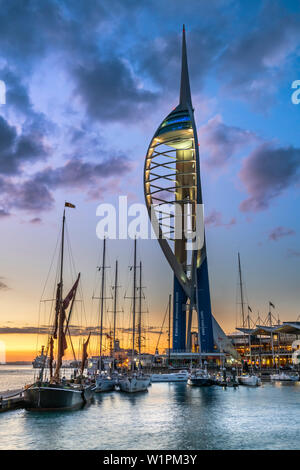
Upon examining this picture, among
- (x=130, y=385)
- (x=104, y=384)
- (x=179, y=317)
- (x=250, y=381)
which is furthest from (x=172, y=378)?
(x=179, y=317)

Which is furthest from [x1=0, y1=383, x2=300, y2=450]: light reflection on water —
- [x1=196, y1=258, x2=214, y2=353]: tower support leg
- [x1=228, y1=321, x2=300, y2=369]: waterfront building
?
[x1=228, y1=321, x2=300, y2=369]: waterfront building

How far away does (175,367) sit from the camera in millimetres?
92375

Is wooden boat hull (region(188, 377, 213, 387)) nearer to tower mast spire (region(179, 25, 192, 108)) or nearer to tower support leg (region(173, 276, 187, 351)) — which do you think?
tower support leg (region(173, 276, 187, 351))

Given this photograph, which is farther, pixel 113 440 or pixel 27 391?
pixel 27 391

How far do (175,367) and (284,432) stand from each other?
227ft

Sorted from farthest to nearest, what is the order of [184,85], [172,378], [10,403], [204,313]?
[184,85], [204,313], [172,378], [10,403]

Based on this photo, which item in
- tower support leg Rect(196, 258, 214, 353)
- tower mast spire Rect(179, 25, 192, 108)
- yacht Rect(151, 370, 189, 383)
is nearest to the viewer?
yacht Rect(151, 370, 189, 383)

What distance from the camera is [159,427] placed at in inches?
1051

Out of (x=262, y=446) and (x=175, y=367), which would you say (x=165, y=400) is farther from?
(x=175, y=367)

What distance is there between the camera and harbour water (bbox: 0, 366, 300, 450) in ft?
71.9

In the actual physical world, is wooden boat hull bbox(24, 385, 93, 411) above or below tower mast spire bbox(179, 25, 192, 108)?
below

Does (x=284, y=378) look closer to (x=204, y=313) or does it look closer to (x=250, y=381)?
(x=250, y=381)

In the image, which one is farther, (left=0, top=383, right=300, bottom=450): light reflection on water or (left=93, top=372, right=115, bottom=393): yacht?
(left=93, top=372, right=115, bottom=393): yacht
